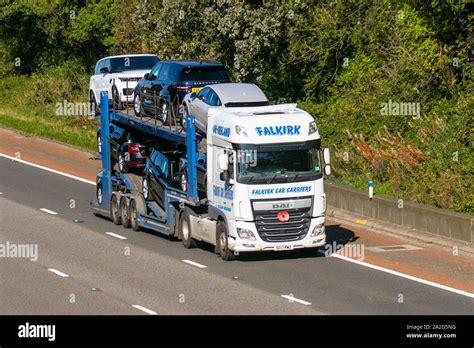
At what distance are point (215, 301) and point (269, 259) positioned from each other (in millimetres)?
4543

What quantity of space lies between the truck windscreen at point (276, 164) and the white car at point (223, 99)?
7.42 feet

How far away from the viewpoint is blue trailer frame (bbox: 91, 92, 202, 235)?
26.6m

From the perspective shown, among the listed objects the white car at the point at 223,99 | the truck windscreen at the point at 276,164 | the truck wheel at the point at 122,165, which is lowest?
the truck wheel at the point at 122,165

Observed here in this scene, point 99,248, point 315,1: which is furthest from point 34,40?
point 99,248

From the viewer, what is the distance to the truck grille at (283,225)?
24.9 meters

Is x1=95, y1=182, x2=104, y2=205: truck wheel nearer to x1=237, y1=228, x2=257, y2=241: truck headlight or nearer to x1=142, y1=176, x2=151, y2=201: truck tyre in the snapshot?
x1=142, y1=176, x2=151, y2=201: truck tyre

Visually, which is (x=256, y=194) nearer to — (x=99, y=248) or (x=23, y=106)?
(x=99, y=248)

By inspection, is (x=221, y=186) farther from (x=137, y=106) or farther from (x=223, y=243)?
(x=137, y=106)

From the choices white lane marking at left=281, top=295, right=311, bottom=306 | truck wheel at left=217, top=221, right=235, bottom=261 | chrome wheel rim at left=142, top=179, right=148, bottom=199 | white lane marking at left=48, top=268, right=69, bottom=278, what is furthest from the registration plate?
chrome wheel rim at left=142, top=179, right=148, bottom=199

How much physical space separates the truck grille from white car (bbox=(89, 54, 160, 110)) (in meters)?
10.2

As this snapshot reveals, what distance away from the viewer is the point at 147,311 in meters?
20.6

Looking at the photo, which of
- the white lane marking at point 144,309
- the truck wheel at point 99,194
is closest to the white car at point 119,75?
the truck wheel at point 99,194

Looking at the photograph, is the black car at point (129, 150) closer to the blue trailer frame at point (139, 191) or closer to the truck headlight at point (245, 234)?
the blue trailer frame at point (139, 191)

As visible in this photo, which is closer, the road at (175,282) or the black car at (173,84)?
the road at (175,282)
